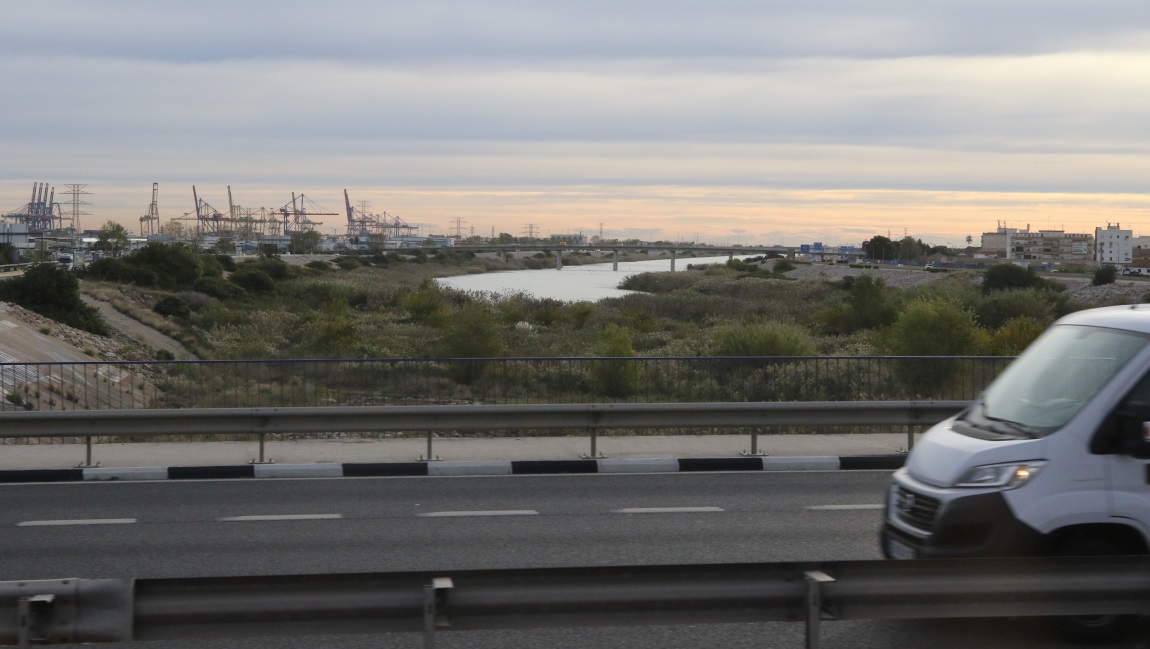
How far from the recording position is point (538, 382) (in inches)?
673

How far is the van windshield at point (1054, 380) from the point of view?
6.54 metres

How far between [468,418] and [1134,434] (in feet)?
28.9

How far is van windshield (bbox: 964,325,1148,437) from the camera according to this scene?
6539 mm

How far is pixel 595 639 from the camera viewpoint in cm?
656

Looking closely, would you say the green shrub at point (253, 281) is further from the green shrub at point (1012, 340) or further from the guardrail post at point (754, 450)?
the guardrail post at point (754, 450)

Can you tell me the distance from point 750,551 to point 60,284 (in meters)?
39.5

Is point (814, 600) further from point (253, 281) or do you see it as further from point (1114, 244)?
point (1114, 244)

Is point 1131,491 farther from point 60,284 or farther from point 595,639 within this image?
point 60,284

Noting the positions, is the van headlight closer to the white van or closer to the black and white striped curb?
the white van

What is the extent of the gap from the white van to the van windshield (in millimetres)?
12

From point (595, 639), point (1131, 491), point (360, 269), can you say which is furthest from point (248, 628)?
point (360, 269)

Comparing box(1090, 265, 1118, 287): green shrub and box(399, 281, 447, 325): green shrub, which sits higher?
box(1090, 265, 1118, 287): green shrub

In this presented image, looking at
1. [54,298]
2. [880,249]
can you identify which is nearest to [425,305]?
[54,298]

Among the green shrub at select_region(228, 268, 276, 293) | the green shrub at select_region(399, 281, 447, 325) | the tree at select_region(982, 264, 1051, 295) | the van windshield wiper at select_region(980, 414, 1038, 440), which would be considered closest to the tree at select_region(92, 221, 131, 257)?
the green shrub at select_region(228, 268, 276, 293)
